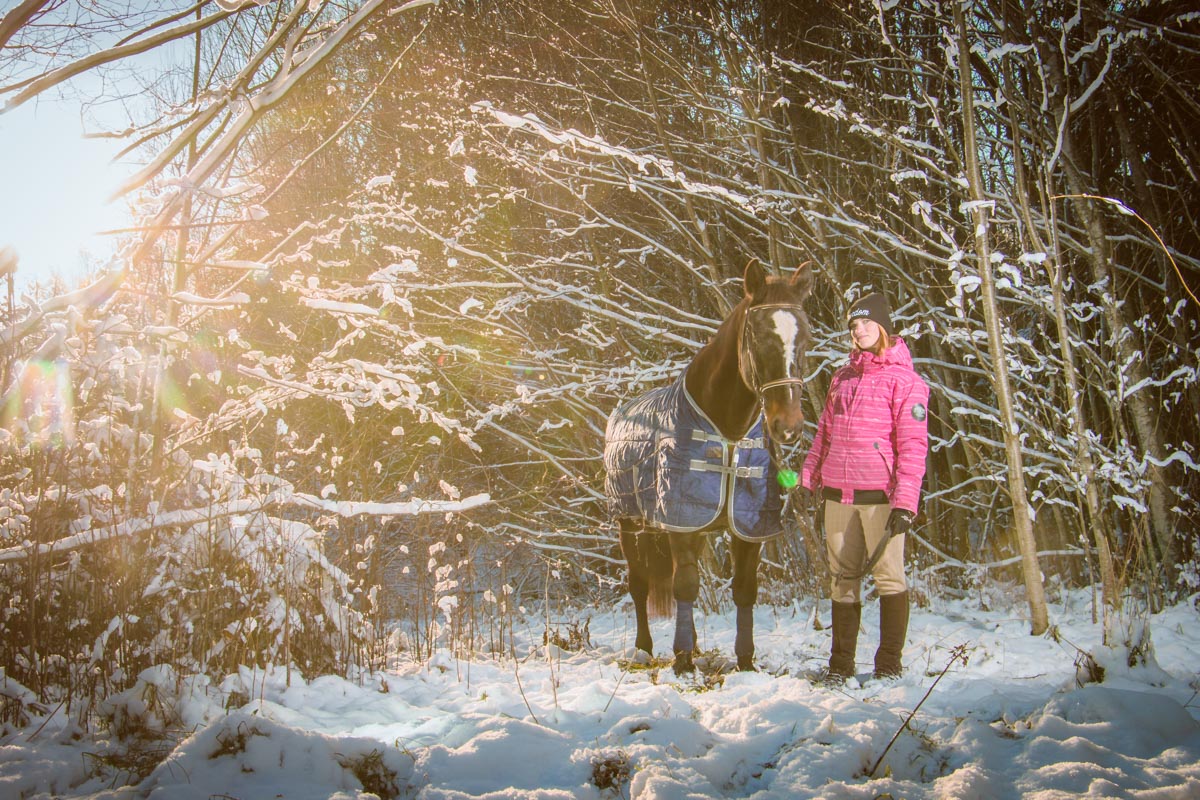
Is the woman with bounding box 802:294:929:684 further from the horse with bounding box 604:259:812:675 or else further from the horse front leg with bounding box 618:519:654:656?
the horse front leg with bounding box 618:519:654:656

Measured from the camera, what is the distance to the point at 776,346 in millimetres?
3318

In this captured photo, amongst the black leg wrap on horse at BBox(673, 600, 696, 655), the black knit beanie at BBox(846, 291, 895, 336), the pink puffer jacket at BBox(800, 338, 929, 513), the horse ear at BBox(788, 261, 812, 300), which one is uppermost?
the horse ear at BBox(788, 261, 812, 300)

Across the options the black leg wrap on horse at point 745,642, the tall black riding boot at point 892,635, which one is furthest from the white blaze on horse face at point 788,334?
the black leg wrap on horse at point 745,642

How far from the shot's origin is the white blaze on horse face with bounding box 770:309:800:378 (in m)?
3.29

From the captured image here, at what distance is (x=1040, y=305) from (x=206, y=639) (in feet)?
18.3

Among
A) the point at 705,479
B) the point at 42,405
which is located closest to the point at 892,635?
the point at 705,479

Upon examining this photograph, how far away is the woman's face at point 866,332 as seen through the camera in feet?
11.9

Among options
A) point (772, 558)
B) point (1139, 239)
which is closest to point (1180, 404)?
point (1139, 239)

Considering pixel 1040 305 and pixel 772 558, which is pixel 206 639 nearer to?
pixel 1040 305

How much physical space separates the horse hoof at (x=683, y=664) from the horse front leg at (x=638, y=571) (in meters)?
0.94

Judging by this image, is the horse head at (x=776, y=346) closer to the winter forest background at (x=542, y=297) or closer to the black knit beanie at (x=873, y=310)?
the black knit beanie at (x=873, y=310)

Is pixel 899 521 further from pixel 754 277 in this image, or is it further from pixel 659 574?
pixel 659 574

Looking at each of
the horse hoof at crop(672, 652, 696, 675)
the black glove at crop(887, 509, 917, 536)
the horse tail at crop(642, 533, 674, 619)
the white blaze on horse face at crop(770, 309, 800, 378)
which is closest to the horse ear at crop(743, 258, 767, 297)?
the white blaze on horse face at crop(770, 309, 800, 378)

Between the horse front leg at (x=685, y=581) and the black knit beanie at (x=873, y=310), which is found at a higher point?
the black knit beanie at (x=873, y=310)
